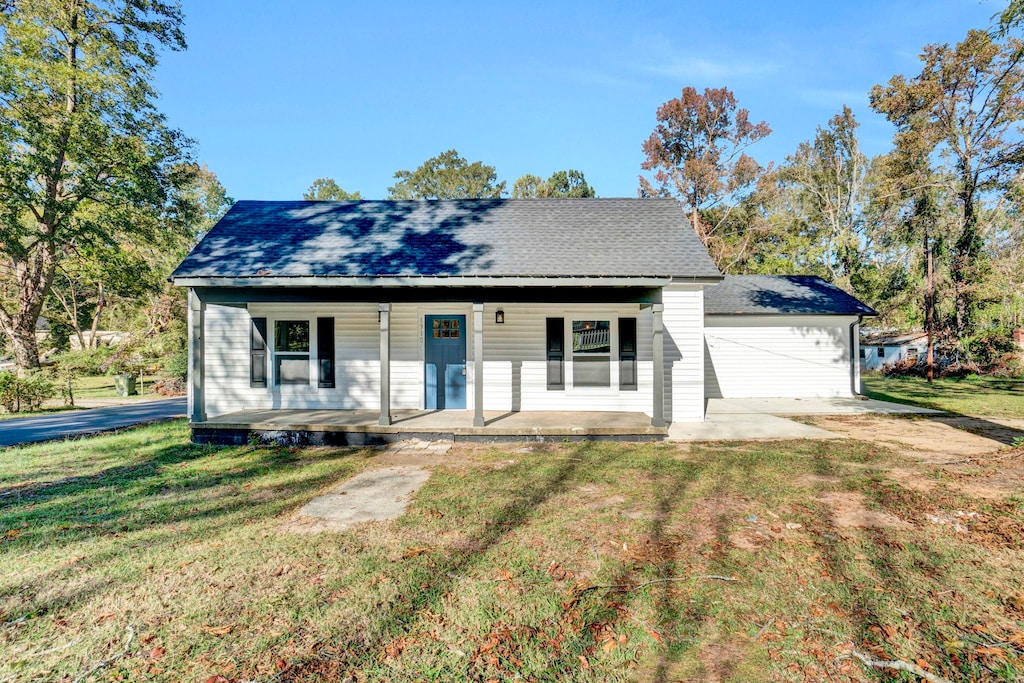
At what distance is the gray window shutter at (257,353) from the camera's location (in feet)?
30.9

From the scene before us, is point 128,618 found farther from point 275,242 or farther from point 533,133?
point 533,133

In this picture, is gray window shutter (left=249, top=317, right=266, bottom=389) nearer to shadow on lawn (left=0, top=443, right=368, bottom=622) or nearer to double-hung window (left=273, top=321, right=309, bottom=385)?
double-hung window (left=273, top=321, right=309, bottom=385)

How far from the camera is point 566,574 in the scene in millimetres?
3477

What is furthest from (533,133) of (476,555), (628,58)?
(476,555)

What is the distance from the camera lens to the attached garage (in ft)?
43.9

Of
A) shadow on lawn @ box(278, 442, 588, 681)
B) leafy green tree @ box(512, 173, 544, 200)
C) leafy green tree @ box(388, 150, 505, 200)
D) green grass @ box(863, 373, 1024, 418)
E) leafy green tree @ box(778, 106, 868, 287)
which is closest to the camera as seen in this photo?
shadow on lawn @ box(278, 442, 588, 681)

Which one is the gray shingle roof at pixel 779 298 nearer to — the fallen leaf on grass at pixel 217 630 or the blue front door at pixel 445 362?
the blue front door at pixel 445 362

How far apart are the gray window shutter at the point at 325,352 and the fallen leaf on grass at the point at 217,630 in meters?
7.01

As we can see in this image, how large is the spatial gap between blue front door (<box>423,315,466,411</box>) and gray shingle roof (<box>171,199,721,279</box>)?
4.54 feet

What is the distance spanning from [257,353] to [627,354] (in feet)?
24.9

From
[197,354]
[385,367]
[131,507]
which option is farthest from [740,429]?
[197,354]

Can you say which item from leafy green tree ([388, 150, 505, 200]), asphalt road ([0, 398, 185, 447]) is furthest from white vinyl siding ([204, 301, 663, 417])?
leafy green tree ([388, 150, 505, 200])

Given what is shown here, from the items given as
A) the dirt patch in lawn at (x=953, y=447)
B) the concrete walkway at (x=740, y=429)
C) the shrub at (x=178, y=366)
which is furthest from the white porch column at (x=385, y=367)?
the shrub at (x=178, y=366)

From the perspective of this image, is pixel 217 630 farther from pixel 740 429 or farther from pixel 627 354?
pixel 740 429
